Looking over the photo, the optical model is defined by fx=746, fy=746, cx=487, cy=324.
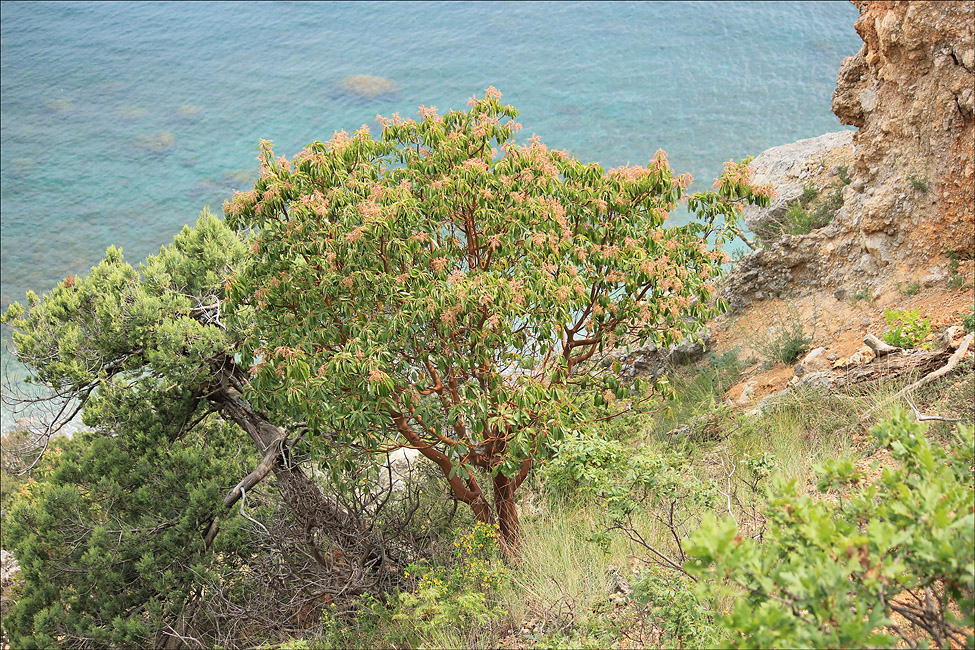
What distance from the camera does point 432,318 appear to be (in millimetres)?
5043

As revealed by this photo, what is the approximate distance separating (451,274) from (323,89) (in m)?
21.9

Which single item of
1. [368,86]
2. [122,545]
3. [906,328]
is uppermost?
[368,86]

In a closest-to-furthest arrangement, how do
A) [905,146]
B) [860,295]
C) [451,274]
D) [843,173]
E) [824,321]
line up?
[451,274], [905,146], [860,295], [824,321], [843,173]

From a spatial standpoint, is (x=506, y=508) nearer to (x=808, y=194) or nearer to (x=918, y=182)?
(x=918, y=182)

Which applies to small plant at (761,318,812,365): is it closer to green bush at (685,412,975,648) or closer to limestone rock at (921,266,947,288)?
limestone rock at (921,266,947,288)

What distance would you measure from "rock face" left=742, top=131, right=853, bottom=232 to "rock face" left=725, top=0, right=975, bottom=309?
181 centimetres

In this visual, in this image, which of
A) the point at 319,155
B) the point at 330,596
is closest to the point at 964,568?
the point at 319,155

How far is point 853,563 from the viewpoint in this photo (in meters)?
2.44

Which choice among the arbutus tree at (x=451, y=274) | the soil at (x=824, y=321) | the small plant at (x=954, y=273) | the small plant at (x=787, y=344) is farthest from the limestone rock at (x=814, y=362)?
the arbutus tree at (x=451, y=274)

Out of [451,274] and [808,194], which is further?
[808,194]

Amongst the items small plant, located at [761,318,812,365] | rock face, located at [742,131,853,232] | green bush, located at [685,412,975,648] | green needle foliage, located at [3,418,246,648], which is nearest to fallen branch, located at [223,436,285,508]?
green needle foliage, located at [3,418,246,648]

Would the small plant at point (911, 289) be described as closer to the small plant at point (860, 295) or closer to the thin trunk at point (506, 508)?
the small plant at point (860, 295)

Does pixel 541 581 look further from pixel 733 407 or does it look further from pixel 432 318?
pixel 733 407

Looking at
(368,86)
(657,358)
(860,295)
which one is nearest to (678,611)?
(860,295)
